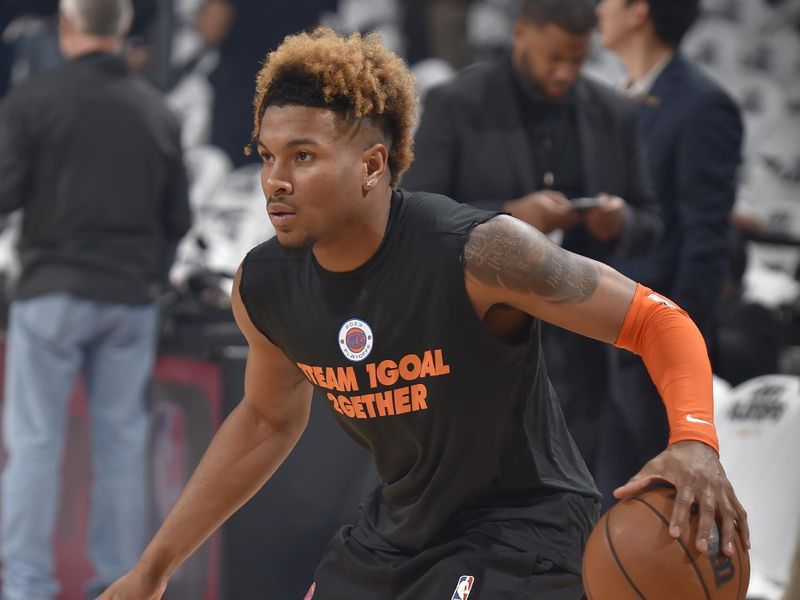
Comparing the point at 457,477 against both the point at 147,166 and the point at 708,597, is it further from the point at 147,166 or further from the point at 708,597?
the point at 147,166

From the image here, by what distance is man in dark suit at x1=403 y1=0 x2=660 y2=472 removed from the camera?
3.80 metres

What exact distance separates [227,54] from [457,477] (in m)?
7.30

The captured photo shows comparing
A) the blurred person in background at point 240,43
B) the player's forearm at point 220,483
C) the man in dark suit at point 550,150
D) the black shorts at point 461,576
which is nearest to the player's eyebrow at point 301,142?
the player's forearm at point 220,483

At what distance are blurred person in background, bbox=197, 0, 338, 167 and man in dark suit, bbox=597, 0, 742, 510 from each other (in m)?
5.14

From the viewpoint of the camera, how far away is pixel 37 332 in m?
5.00

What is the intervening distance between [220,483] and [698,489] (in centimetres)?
107

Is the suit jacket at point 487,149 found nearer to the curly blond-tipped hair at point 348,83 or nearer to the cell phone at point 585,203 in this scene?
the cell phone at point 585,203

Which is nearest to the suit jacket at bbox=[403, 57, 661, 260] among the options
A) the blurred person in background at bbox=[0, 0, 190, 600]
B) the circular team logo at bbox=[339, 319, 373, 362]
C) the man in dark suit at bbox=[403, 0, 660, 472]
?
the man in dark suit at bbox=[403, 0, 660, 472]

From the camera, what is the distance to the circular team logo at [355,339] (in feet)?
8.28

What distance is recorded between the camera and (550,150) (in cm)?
390

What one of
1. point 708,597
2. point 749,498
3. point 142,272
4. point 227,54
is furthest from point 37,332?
point 227,54

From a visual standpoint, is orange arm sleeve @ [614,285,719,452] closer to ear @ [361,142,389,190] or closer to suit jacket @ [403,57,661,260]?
ear @ [361,142,389,190]

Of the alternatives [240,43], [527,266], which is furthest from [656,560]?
[240,43]

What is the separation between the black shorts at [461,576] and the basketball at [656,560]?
271 mm
